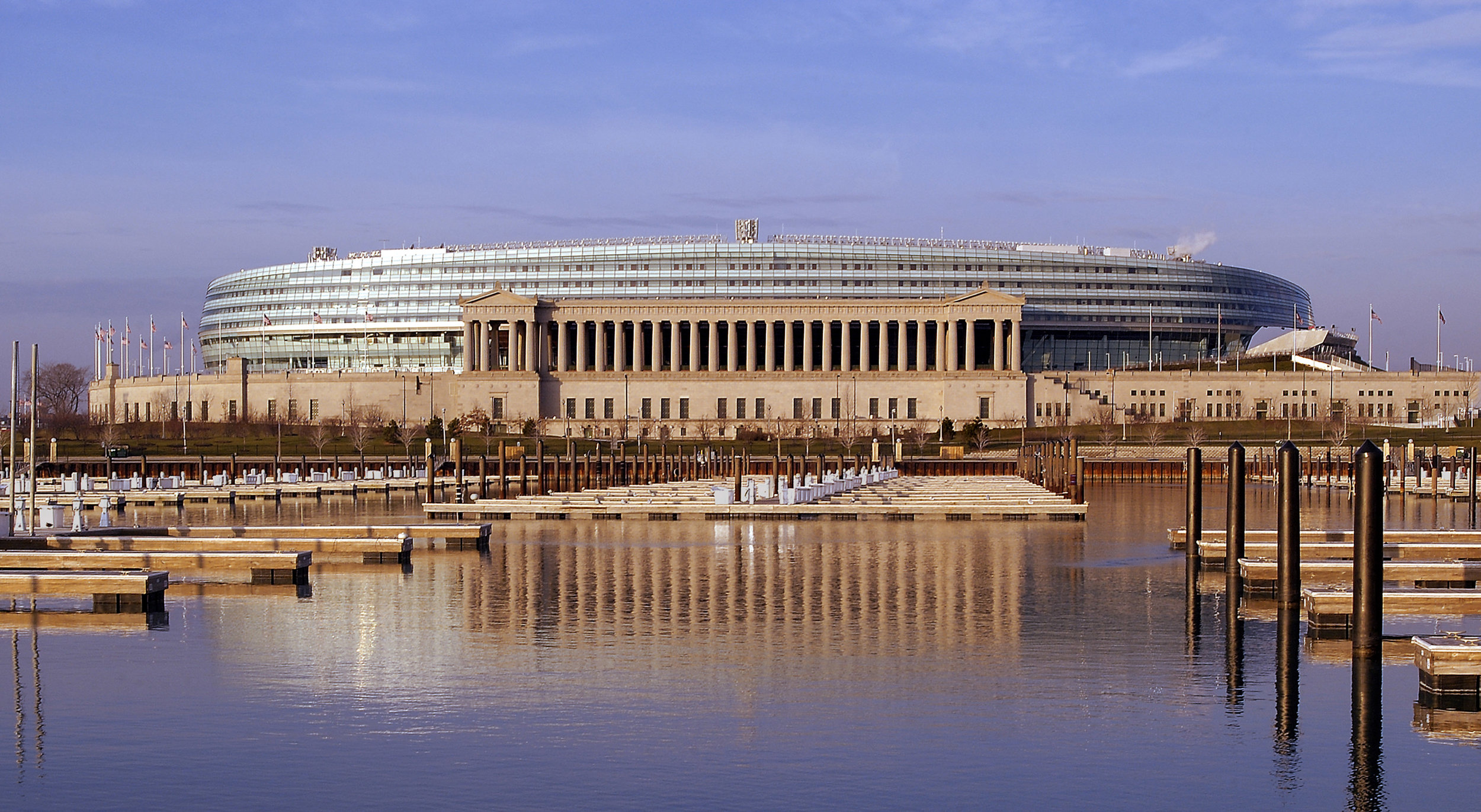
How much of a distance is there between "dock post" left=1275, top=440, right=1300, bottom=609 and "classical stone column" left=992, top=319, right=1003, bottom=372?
13359 cm

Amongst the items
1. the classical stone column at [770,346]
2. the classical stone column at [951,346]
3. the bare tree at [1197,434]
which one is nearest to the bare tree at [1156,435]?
the bare tree at [1197,434]

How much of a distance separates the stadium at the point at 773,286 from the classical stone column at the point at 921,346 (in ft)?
56.2

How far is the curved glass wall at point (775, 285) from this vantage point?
18275cm

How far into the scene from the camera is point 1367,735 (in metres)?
15.6

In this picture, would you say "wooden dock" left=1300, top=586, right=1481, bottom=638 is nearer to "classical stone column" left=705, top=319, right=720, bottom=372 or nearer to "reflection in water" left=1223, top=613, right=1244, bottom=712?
"reflection in water" left=1223, top=613, right=1244, bottom=712

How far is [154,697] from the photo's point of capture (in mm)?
17156

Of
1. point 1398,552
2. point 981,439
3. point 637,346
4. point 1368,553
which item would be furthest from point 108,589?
point 637,346

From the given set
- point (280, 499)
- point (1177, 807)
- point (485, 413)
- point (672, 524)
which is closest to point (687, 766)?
point (1177, 807)

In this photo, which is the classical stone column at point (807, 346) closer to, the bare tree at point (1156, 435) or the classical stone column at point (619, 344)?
the classical stone column at point (619, 344)

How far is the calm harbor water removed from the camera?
1346 centimetres

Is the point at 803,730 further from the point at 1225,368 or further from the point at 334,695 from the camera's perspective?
the point at 1225,368

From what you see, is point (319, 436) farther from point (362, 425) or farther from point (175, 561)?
point (175, 561)

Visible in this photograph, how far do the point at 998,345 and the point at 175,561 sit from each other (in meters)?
135

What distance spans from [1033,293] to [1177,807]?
175076mm
